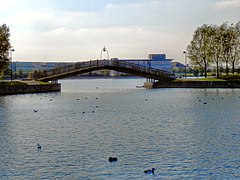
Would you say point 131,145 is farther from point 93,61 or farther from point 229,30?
point 229,30

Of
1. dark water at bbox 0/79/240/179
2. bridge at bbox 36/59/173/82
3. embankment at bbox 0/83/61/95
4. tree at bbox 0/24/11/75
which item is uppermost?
tree at bbox 0/24/11/75

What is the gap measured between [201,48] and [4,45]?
50.4 meters

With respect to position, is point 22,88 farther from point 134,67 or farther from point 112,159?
point 112,159

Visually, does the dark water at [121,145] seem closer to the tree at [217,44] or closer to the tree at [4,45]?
the tree at [4,45]

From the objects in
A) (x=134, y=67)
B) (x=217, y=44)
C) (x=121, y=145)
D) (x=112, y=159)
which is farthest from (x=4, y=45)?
(x=112, y=159)

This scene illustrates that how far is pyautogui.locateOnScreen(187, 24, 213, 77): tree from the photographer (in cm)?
10856

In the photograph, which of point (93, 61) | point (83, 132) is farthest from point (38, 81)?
point (83, 132)

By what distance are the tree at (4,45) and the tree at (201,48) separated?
4787cm

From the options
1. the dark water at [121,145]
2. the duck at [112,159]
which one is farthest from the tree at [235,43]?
the duck at [112,159]

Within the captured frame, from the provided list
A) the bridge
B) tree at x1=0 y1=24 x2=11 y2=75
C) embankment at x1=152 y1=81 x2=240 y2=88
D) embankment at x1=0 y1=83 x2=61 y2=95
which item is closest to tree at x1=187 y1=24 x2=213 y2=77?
embankment at x1=152 y1=81 x2=240 y2=88

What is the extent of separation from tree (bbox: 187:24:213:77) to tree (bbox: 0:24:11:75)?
4787 cm

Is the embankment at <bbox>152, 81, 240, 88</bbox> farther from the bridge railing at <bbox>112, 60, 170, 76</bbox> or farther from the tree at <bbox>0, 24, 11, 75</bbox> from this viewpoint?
the tree at <bbox>0, 24, 11, 75</bbox>

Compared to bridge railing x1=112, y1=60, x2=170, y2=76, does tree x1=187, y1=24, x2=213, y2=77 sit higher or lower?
higher

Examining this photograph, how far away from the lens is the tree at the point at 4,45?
82.7 m
